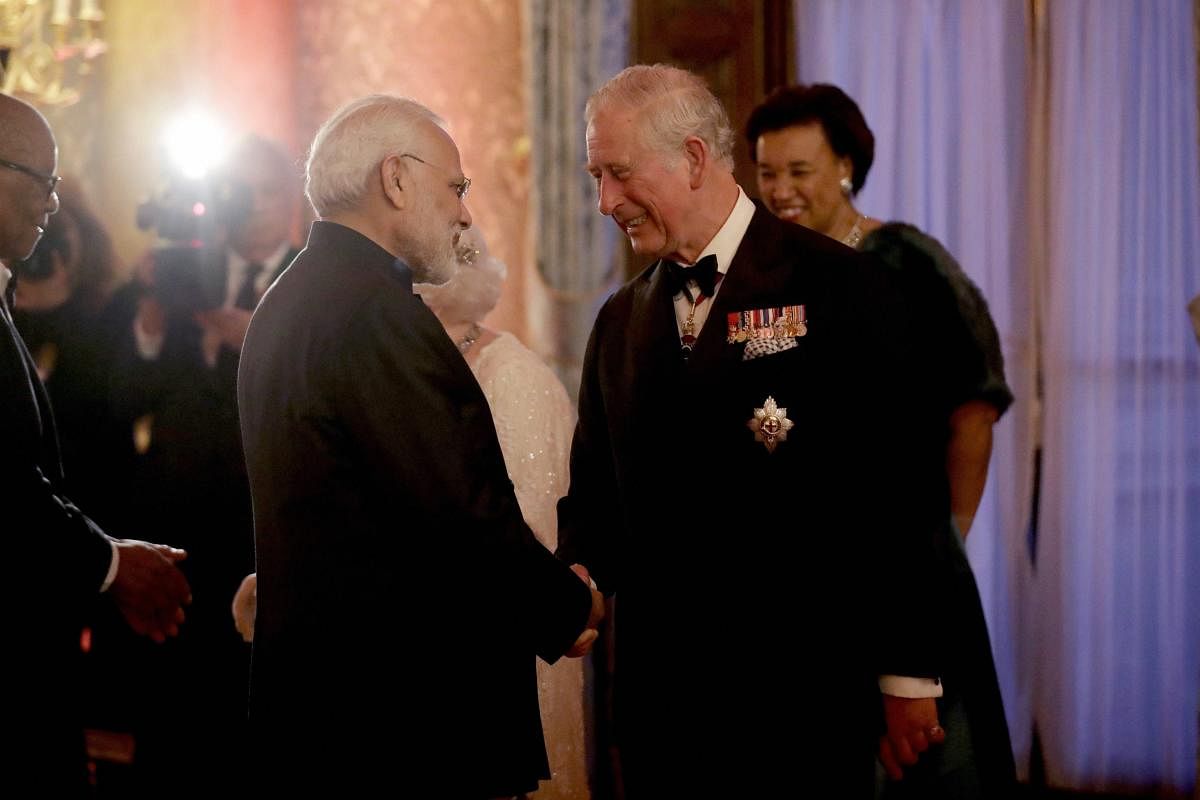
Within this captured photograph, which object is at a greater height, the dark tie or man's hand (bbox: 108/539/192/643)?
the dark tie

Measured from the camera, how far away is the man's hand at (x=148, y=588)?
268 cm

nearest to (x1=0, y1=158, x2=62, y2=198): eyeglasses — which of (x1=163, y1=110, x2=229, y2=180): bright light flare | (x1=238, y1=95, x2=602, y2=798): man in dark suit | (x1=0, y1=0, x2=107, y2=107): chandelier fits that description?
(x1=238, y1=95, x2=602, y2=798): man in dark suit

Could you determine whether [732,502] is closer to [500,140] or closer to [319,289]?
[319,289]

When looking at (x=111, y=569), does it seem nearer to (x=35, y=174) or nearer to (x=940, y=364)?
(x=35, y=174)

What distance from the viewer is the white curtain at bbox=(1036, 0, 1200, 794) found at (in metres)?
3.94

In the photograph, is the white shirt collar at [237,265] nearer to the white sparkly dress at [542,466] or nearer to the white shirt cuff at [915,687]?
the white sparkly dress at [542,466]

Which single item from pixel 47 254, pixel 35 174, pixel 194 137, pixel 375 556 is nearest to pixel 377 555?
pixel 375 556

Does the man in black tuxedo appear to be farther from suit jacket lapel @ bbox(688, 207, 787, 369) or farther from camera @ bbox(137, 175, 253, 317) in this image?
camera @ bbox(137, 175, 253, 317)

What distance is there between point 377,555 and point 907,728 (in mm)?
861

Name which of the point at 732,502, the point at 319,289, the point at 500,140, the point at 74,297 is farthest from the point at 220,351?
the point at 732,502

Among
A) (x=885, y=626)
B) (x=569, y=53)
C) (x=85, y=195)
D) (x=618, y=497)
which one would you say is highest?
(x=569, y=53)

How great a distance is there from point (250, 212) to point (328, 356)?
2.81 metres

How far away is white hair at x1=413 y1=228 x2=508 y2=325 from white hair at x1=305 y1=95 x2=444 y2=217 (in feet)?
2.78

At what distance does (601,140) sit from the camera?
83.3 inches
